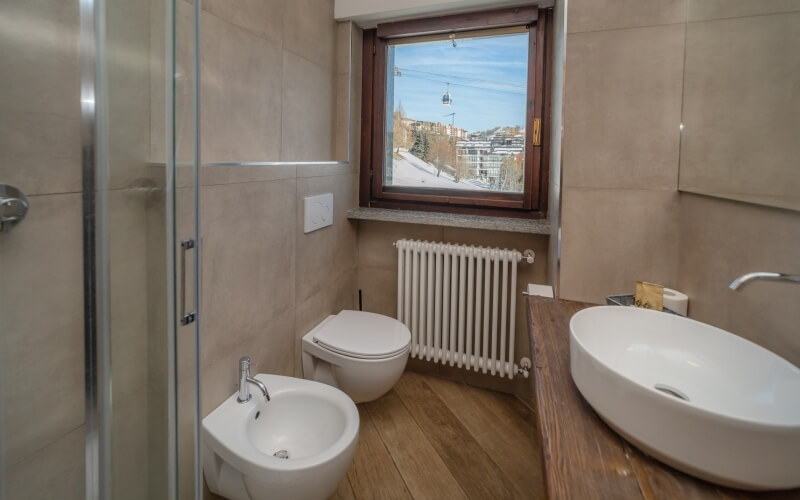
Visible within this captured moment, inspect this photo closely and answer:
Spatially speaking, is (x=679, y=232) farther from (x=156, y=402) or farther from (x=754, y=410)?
(x=156, y=402)

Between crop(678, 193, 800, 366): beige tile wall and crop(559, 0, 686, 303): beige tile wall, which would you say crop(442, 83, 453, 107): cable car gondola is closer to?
crop(559, 0, 686, 303): beige tile wall

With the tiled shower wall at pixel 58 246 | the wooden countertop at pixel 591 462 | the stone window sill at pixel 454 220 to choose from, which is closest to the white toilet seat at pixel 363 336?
the stone window sill at pixel 454 220

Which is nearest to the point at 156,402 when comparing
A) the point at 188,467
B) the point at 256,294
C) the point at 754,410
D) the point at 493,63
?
the point at 188,467

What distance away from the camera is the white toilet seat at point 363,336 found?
1780 mm

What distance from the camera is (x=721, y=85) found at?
1.13 metres

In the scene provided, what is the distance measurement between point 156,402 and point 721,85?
1559 millimetres

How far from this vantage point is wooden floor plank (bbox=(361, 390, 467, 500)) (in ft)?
5.33

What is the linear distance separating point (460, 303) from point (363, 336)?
61 cm

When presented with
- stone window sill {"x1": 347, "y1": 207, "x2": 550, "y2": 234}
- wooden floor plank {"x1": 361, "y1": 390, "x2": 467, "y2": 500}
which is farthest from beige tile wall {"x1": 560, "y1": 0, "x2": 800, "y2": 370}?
wooden floor plank {"x1": 361, "y1": 390, "x2": 467, "y2": 500}

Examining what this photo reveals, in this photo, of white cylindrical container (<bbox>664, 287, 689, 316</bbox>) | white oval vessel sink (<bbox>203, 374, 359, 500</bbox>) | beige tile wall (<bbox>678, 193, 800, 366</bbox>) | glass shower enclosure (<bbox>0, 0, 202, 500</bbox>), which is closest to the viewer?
glass shower enclosure (<bbox>0, 0, 202, 500</bbox>)

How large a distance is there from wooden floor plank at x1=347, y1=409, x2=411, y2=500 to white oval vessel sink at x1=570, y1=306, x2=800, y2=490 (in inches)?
43.6

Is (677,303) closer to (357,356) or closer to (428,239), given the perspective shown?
(357,356)

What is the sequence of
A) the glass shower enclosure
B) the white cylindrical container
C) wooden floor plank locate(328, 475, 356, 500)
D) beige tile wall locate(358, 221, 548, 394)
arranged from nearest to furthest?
the glass shower enclosure < the white cylindrical container < wooden floor plank locate(328, 475, 356, 500) < beige tile wall locate(358, 221, 548, 394)

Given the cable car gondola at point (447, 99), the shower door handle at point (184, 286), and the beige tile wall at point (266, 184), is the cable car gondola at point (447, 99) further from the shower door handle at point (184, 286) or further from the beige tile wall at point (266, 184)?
the shower door handle at point (184, 286)
